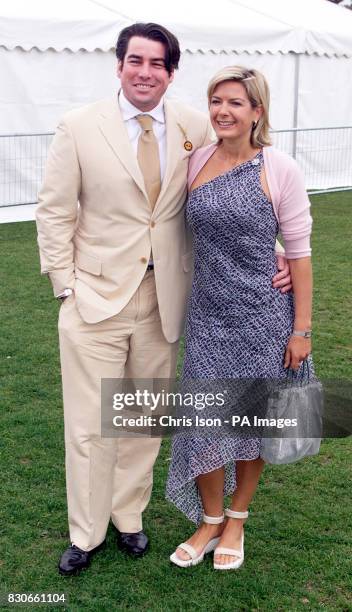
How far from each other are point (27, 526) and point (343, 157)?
35.4 ft

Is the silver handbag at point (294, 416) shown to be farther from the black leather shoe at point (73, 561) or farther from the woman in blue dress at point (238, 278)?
the black leather shoe at point (73, 561)

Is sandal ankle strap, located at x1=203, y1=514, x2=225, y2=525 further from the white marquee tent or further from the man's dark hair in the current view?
the white marquee tent

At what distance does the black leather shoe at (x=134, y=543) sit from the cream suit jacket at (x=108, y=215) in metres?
0.93

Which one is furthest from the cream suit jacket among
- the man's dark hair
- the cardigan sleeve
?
the cardigan sleeve

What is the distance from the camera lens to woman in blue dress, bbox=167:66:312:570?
3246mm

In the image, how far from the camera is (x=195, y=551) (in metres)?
3.67

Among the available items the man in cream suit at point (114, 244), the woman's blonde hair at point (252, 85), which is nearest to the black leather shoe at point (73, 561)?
the man in cream suit at point (114, 244)

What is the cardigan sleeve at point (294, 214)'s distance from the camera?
325cm

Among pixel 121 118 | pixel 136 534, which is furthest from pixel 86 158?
pixel 136 534

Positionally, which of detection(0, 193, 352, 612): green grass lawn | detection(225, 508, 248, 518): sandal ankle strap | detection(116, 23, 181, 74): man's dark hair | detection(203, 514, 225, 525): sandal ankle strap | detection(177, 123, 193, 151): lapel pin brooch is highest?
detection(116, 23, 181, 74): man's dark hair

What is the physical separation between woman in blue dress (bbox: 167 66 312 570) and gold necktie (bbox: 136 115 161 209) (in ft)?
0.47

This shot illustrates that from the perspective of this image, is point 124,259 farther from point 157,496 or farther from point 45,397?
point 45,397

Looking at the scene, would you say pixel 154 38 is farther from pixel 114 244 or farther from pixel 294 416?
pixel 294 416

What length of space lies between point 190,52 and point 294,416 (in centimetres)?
959
